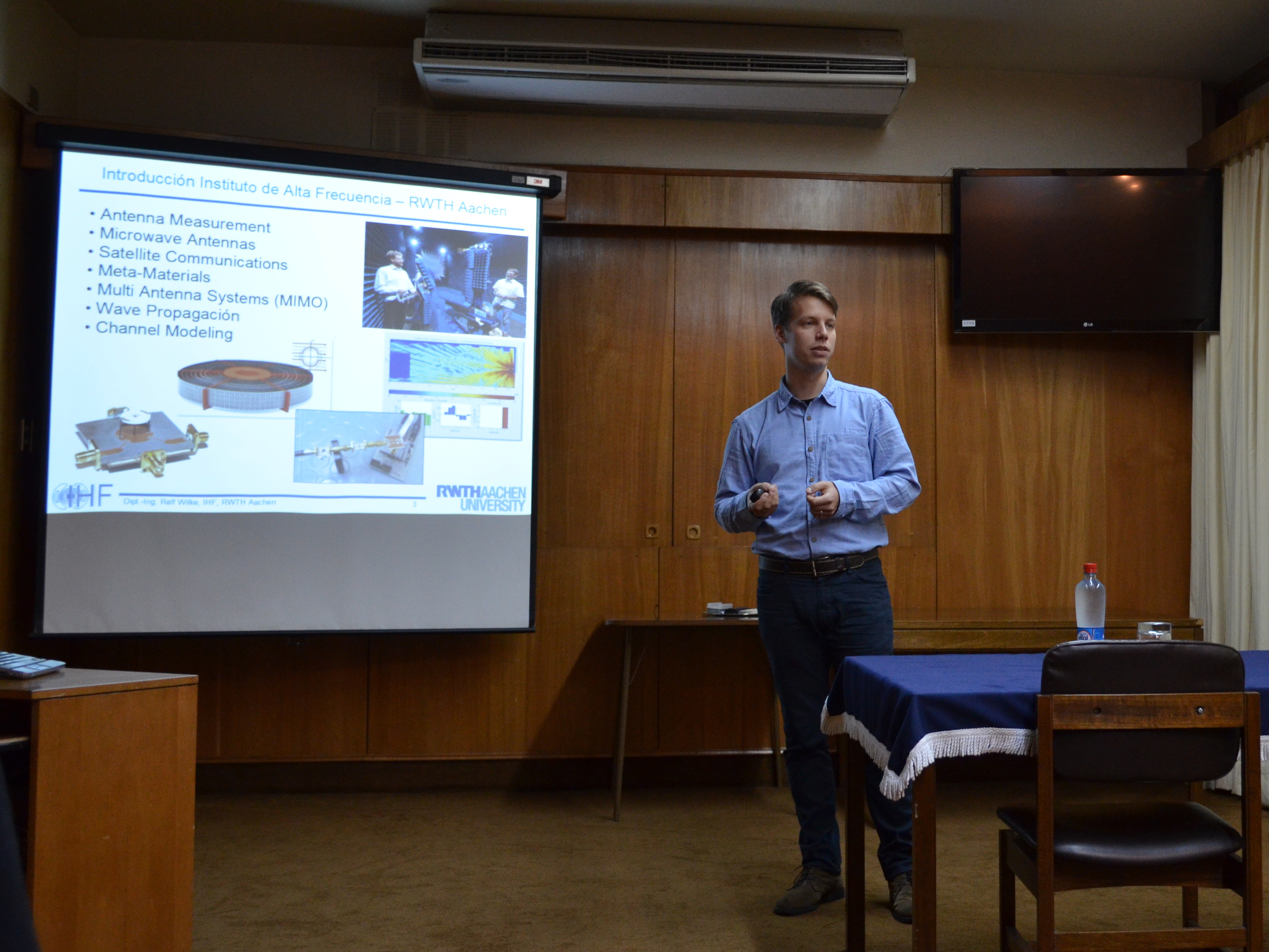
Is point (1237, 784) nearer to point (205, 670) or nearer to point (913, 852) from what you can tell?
point (913, 852)

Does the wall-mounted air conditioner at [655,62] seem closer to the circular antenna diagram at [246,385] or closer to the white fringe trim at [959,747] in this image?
the circular antenna diagram at [246,385]

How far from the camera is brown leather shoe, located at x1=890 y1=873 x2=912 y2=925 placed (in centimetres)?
243

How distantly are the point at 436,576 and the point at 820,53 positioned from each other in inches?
101

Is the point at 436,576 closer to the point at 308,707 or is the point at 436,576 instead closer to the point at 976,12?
the point at 308,707

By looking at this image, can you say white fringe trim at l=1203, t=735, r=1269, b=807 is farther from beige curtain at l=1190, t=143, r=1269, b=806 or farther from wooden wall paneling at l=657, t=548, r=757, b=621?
wooden wall paneling at l=657, t=548, r=757, b=621

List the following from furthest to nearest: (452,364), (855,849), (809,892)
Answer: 1. (452,364)
2. (809,892)
3. (855,849)

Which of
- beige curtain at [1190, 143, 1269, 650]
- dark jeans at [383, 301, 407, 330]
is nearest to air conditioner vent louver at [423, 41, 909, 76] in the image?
dark jeans at [383, 301, 407, 330]

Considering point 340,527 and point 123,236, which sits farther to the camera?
point 340,527

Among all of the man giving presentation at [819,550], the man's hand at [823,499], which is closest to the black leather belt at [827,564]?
the man giving presentation at [819,550]

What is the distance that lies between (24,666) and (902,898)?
6.78 feet

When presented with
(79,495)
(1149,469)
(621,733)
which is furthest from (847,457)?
(79,495)

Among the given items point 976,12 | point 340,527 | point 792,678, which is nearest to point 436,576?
point 340,527

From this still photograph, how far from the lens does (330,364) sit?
12.0 feet

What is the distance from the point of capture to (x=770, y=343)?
422 cm
